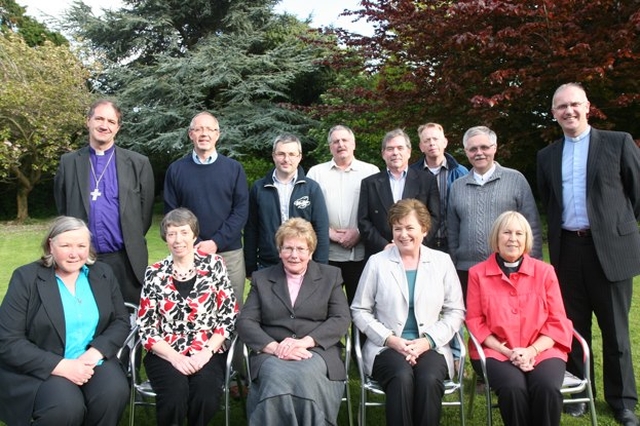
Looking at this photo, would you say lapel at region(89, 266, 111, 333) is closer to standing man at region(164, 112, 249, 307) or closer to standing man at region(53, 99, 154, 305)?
standing man at region(53, 99, 154, 305)

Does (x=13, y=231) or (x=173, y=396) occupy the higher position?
(x=13, y=231)

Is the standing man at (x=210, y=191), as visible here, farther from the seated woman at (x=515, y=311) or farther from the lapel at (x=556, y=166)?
the lapel at (x=556, y=166)

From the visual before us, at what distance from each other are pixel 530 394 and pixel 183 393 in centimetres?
199

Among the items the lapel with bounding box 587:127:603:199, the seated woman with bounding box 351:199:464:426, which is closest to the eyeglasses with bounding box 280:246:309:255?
the seated woman with bounding box 351:199:464:426

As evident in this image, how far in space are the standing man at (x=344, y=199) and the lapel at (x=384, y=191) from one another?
0.96ft

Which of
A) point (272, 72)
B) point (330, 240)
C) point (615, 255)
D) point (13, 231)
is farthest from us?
point (272, 72)

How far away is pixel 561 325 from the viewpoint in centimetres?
326

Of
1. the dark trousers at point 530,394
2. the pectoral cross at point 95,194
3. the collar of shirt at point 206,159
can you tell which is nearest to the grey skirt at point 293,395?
the dark trousers at point 530,394

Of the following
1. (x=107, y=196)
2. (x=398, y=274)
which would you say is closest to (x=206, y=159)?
(x=107, y=196)

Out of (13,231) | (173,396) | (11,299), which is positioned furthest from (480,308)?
(13,231)

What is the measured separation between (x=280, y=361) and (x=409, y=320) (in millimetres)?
882

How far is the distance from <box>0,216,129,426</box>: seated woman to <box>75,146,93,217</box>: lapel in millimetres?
647

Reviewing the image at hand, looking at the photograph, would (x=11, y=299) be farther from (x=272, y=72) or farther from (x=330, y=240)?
(x=272, y=72)

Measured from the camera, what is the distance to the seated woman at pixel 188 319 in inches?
124
